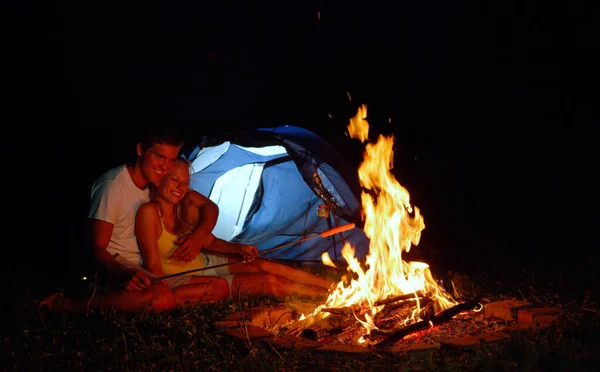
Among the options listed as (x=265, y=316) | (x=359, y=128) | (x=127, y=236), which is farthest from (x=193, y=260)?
(x=359, y=128)

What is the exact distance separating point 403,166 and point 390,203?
238 inches

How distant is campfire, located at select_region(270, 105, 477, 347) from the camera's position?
14.0ft

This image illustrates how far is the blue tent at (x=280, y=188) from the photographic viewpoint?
7.02m

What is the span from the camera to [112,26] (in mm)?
16828

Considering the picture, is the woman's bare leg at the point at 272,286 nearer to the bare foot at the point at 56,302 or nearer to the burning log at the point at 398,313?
the burning log at the point at 398,313

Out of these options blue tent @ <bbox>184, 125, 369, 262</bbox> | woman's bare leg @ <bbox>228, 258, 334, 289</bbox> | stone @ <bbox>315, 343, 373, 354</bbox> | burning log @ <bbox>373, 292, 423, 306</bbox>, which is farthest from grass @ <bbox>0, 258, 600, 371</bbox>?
blue tent @ <bbox>184, 125, 369, 262</bbox>

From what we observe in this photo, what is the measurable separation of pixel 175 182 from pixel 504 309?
2.80 m

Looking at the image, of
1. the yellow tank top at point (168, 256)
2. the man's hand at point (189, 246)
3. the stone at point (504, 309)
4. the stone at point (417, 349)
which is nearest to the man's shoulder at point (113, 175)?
the yellow tank top at point (168, 256)

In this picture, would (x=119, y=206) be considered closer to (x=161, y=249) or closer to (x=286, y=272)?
(x=161, y=249)

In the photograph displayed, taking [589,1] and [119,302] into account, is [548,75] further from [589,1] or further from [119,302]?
[119,302]

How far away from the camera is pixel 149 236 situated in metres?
5.14

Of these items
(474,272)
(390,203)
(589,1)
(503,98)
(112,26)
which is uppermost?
Answer: (112,26)

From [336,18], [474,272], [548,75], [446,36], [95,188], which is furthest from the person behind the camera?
[336,18]

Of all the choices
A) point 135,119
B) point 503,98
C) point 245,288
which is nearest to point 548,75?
point 503,98
